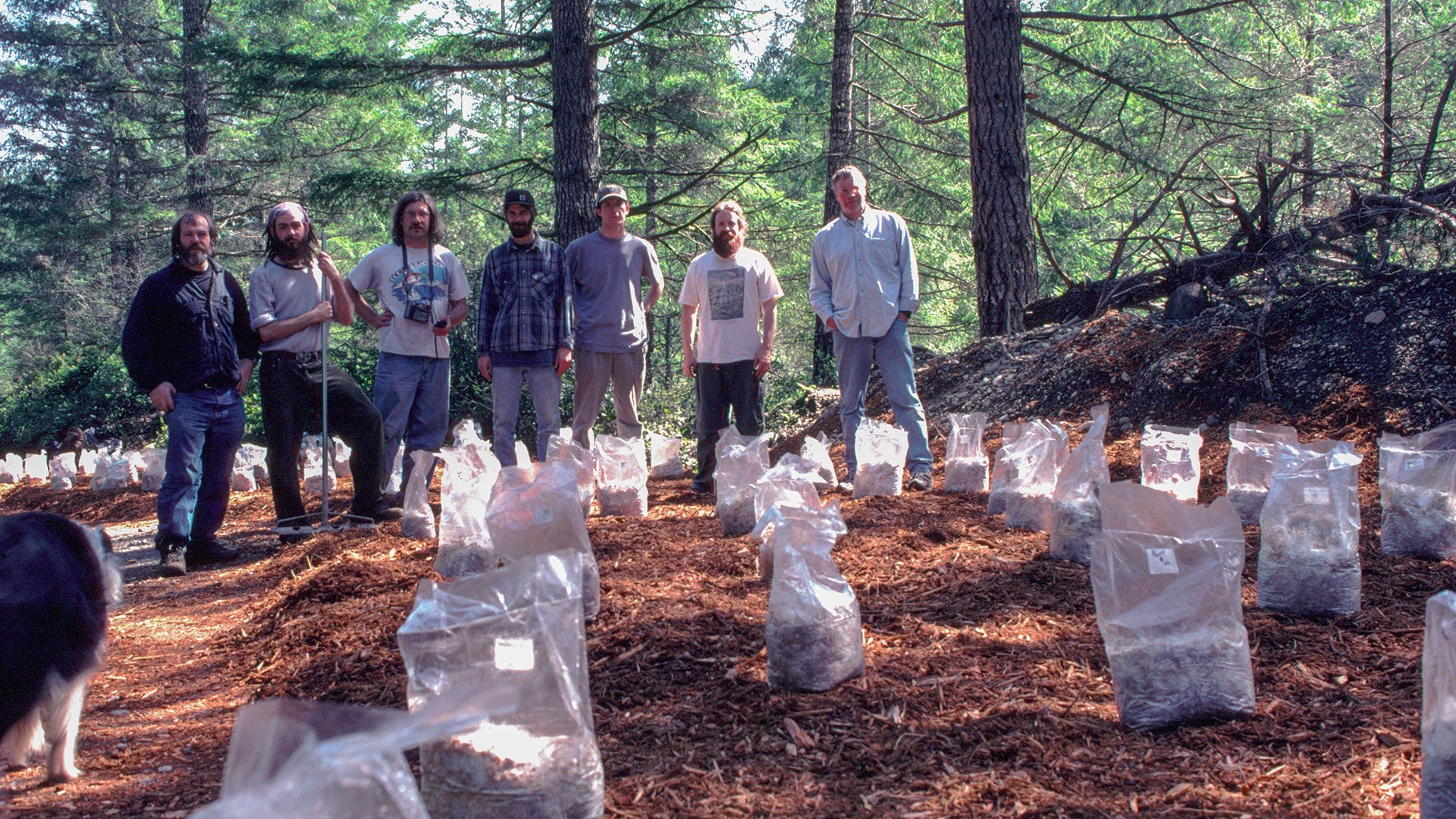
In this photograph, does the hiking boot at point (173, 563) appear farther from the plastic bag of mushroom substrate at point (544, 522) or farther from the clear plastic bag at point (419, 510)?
the plastic bag of mushroom substrate at point (544, 522)

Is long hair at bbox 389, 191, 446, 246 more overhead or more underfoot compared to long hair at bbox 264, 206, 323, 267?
more overhead

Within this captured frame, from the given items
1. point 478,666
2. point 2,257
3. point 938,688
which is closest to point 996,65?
point 938,688

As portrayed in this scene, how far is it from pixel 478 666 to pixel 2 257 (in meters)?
28.5

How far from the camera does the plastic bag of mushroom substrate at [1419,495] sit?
3504 millimetres

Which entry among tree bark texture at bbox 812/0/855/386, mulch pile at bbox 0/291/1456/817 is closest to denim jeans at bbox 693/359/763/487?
mulch pile at bbox 0/291/1456/817

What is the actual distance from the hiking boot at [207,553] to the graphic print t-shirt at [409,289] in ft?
4.52

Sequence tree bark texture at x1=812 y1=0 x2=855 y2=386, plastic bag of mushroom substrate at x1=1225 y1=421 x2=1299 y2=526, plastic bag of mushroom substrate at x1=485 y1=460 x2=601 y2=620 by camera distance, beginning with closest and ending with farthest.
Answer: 1. plastic bag of mushroom substrate at x1=485 y1=460 x2=601 y2=620
2. plastic bag of mushroom substrate at x1=1225 y1=421 x2=1299 y2=526
3. tree bark texture at x1=812 y1=0 x2=855 y2=386

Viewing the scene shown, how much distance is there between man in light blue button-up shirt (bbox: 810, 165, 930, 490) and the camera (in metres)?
5.54

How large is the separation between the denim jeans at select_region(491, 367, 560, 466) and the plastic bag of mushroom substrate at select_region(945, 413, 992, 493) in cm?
234

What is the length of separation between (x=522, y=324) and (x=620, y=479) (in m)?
1.18

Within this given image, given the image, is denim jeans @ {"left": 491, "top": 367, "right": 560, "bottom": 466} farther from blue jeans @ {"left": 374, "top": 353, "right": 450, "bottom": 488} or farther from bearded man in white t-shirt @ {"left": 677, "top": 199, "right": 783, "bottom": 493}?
bearded man in white t-shirt @ {"left": 677, "top": 199, "right": 783, "bottom": 493}

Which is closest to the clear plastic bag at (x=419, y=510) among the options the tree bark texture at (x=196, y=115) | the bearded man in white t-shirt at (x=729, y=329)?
the bearded man in white t-shirt at (x=729, y=329)

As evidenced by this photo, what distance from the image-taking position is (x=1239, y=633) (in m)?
2.32

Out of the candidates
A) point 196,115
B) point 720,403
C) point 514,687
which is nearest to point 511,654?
point 514,687
